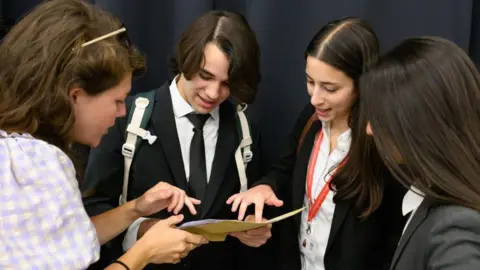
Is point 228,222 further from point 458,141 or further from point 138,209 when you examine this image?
point 458,141

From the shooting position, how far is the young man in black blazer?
125 cm

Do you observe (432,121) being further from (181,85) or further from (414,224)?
(181,85)

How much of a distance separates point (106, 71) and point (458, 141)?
24.6 inches

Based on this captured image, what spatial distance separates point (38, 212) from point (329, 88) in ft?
2.34

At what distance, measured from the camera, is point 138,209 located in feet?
3.90

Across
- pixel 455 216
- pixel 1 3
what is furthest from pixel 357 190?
pixel 1 3

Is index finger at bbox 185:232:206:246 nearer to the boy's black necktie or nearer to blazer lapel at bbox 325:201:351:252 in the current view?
the boy's black necktie

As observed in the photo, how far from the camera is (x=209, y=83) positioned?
126 centimetres

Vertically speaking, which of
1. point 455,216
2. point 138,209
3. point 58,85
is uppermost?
point 58,85

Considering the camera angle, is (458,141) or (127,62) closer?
(458,141)

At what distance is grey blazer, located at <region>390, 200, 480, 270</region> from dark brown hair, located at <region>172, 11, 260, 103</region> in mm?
552

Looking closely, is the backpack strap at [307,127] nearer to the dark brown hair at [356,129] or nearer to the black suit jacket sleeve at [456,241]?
the dark brown hair at [356,129]

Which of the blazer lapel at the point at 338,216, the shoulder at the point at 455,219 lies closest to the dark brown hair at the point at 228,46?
the blazer lapel at the point at 338,216

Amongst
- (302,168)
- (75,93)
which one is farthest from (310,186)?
(75,93)
